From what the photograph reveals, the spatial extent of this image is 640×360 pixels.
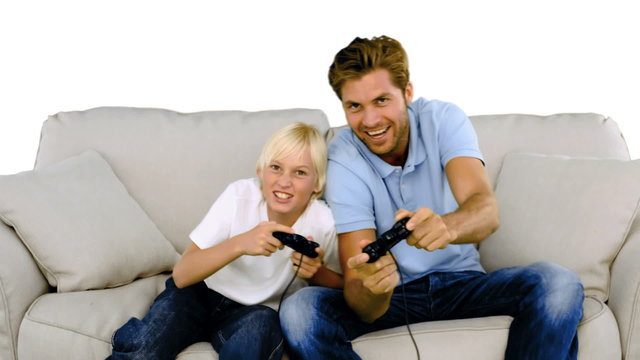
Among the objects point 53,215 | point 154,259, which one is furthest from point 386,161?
point 53,215

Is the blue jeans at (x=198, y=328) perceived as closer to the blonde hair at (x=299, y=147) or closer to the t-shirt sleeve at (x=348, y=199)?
the t-shirt sleeve at (x=348, y=199)

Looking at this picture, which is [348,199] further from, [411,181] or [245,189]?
[245,189]

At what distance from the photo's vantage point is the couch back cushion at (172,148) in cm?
319

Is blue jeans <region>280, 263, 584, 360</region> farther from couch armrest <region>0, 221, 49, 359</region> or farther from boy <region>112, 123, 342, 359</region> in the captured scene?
couch armrest <region>0, 221, 49, 359</region>

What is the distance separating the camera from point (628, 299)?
2.59 m

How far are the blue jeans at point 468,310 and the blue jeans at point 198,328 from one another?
0.23 feet

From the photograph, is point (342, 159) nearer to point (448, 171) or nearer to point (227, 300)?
point (448, 171)

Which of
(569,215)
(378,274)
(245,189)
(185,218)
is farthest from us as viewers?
(185,218)

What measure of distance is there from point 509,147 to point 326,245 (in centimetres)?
102

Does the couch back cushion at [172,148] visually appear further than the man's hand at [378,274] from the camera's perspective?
Yes

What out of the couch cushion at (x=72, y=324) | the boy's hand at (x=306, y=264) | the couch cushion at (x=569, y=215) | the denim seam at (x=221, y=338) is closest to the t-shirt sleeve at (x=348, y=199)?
the boy's hand at (x=306, y=264)

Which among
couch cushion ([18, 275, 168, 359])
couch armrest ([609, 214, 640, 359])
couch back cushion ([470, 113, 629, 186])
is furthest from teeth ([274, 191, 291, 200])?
couch armrest ([609, 214, 640, 359])

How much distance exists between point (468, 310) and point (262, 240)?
0.73 m

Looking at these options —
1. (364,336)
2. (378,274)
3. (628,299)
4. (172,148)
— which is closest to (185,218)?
(172,148)
